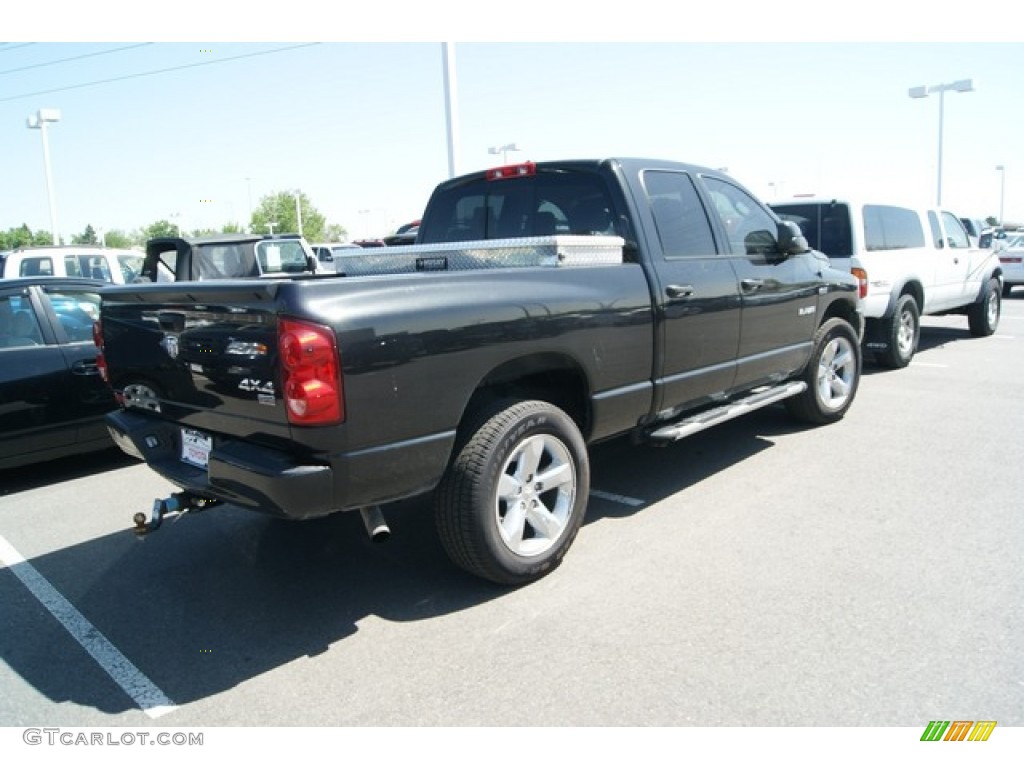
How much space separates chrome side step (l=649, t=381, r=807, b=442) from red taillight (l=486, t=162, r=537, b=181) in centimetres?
176

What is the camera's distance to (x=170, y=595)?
3766mm

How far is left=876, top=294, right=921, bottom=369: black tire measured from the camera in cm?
893

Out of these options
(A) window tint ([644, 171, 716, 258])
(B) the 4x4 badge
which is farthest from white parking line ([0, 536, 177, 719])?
(A) window tint ([644, 171, 716, 258])

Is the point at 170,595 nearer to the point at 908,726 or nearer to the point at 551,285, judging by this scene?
the point at 551,285

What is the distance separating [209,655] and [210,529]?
5.17ft

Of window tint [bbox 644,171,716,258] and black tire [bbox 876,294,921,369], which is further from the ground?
window tint [bbox 644,171,716,258]

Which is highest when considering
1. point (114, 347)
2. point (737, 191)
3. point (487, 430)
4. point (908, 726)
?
point (737, 191)

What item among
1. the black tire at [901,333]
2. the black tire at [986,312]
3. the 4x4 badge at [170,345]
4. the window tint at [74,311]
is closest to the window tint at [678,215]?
the 4x4 badge at [170,345]

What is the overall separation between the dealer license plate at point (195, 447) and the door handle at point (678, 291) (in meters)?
2.54

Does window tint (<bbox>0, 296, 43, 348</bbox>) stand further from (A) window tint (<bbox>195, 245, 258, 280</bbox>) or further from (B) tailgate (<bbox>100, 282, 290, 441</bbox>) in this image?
(A) window tint (<bbox>195, 245, 258, 280</bbox>)

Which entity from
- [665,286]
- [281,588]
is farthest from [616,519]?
[281,588]

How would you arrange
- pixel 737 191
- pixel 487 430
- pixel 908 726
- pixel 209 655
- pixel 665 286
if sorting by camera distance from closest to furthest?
1. pixel 908 726
2. pixel 209 655
3. pixel 487 430
4. pixel 665 286
5. pixel 737 191

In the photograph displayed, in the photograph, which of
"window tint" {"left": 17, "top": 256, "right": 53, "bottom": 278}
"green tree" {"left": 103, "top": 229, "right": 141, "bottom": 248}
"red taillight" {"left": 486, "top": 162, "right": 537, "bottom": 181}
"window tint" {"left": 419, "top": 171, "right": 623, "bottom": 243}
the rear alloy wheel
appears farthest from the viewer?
"green tree" {"left": 103, "top": 229, "right": 141, "bottom": 248}

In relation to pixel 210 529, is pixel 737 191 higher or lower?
higher
